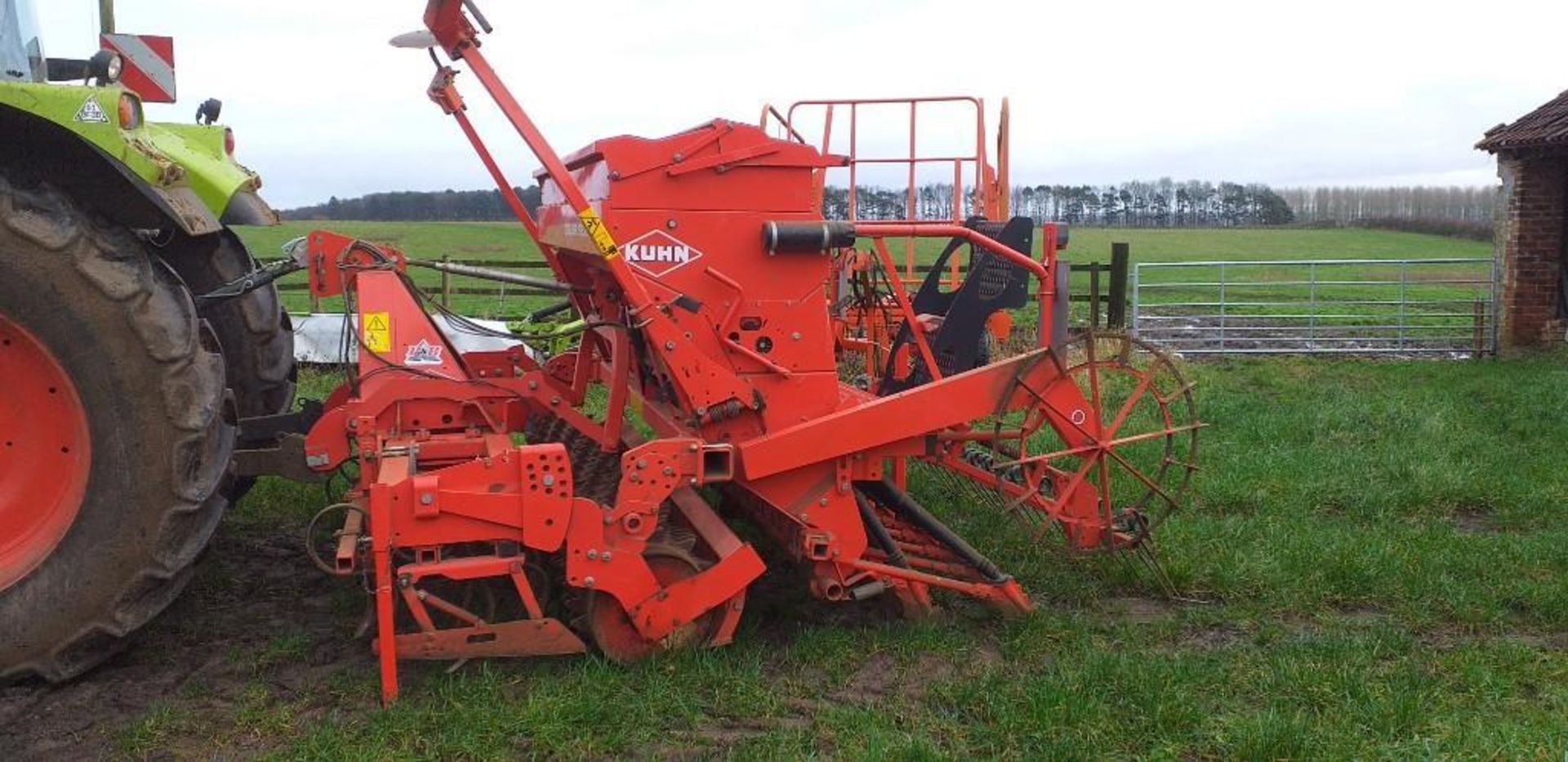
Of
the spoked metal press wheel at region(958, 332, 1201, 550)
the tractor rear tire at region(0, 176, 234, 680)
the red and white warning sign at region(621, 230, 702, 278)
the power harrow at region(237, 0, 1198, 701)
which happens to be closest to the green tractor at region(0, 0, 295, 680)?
the tractor rear tire at region(0, 176, 234, 680)

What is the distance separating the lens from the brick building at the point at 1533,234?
12.4 meters

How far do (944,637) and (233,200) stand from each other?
3.35 meters

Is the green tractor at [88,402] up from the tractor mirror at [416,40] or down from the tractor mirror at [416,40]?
down

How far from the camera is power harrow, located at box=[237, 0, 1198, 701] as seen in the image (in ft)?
13.1

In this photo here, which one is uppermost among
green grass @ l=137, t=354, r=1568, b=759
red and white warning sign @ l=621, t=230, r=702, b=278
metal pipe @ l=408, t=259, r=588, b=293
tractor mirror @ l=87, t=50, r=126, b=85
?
tractor mirror @ l=87, t=50, r=126, b=85

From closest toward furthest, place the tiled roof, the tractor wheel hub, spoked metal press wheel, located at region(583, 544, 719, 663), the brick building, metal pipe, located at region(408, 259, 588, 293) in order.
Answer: the tractor wheel hub < spoked metal press wheel, located at region(583, 544, 719, 663) < metal pipe, located at region(408, 259, 588, 293) < the tiled roof < the brick building

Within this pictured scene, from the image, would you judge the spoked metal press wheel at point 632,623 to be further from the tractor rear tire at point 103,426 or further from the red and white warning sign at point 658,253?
the tractor rear tire at point 103,426

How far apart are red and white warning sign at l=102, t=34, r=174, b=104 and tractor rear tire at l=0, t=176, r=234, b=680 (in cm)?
204

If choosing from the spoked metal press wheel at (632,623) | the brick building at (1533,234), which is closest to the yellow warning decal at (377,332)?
the spoked metal press wheel at (632,623)

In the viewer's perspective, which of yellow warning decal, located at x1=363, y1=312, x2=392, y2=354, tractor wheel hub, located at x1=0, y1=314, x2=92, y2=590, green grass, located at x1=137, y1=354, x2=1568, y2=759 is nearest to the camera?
green grass, located at x1=137, y1=354, x2=1568, y2=759

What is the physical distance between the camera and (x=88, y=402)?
376 centimetres

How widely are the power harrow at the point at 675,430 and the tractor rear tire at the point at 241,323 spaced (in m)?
0.38

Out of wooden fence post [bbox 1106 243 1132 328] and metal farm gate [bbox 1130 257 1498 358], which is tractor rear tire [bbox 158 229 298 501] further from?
metal farm gate [bbox 1130 257 1498 358]

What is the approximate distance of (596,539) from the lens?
4.00 meters
